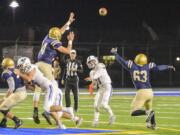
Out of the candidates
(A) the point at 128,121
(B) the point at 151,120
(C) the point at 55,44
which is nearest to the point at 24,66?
(C) the point at 55,44

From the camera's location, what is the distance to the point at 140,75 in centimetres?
1456

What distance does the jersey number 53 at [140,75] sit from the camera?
47.6 ft

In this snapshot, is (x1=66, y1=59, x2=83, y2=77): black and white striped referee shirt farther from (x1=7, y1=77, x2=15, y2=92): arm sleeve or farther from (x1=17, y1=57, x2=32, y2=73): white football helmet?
(x1=17, y1=57, x2=32, y2=73): white football helmet

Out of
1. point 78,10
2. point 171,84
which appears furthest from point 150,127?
point 78,10

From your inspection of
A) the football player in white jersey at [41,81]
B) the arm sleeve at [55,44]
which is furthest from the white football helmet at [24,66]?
the arm sleeve at [55,44]

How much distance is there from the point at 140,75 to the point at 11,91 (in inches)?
126

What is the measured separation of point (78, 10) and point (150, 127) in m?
37.7

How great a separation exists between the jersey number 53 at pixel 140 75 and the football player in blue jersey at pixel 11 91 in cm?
278

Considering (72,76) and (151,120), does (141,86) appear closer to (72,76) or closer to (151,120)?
(151,120)

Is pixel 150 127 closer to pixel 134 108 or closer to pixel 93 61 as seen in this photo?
pixel 134 108

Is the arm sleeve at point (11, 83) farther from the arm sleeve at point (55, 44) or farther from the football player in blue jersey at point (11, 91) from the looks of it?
the arm sleeve at point (55, 44)

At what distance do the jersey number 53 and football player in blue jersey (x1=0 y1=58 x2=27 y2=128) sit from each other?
2781mm

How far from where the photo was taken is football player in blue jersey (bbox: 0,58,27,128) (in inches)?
556

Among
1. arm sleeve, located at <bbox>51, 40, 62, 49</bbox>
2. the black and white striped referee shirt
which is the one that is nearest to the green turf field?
the black and white striped referee shirt
